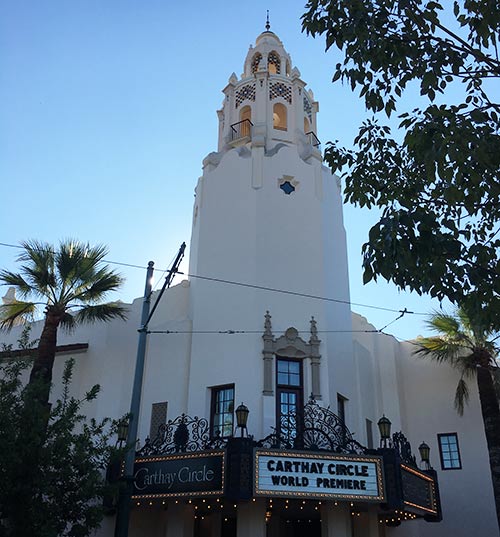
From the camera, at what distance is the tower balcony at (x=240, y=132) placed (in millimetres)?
24389

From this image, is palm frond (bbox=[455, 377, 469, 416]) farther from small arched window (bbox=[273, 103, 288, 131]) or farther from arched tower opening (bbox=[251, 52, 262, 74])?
arched tower opening (bbox=[251, 52, 262, 74])

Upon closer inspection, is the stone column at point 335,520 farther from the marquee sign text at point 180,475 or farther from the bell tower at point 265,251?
A: the marquee sign text at point 180,475

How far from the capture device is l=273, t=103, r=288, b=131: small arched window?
83.5ft

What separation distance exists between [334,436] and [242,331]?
431 cm

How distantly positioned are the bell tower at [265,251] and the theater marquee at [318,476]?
6.72 feet

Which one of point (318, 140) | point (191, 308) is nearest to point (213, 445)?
point (191, 308)

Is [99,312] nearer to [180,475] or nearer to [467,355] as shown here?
[180,475]

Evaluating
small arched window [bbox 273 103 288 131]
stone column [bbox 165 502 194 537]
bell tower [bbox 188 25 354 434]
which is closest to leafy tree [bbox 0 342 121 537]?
stone column [bbox 165 502 194 537]

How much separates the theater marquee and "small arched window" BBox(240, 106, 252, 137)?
1301 cm

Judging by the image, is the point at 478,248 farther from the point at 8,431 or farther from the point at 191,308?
the point at 191,308

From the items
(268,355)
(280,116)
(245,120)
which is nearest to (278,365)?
(268,355)

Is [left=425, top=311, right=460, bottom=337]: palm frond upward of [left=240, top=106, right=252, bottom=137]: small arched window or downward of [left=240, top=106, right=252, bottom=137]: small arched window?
downward

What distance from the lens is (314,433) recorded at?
17.8m

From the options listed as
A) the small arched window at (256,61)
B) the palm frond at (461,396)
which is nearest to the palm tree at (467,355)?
the palm frond at (461,396)
